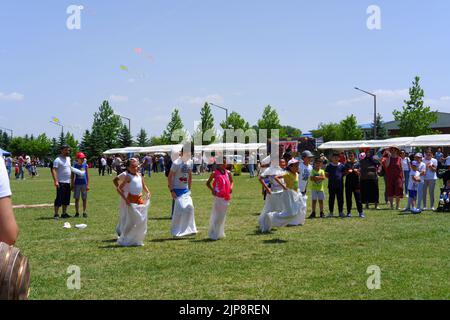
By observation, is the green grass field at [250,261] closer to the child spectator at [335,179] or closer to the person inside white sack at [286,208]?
the person inside white sack at [286,208]

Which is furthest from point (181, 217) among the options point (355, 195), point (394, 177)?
point (394, 177)

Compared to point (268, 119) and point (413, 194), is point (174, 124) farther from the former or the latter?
point (413, 194)

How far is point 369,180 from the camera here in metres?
18.6

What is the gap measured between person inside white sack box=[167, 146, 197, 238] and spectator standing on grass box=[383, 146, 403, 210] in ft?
29.0

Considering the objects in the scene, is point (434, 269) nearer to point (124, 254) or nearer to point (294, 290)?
point (294, 290)

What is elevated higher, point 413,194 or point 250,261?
point 413,194

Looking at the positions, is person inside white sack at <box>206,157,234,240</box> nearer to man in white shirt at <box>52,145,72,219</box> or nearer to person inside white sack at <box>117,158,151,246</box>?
person inside white sack at <box>117,158,151,246</box>

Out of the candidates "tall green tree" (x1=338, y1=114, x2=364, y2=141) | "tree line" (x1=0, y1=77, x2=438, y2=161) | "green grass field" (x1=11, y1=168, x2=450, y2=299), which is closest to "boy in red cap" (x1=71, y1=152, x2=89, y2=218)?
"green grass field" (x1=11, y1=168, x2=450, y2=299)

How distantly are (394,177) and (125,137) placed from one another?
255 feet

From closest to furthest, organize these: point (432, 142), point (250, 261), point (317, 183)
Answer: point (250, 261) < point (317, 183) < point (432, 142)

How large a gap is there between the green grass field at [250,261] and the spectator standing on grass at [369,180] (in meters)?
3.51

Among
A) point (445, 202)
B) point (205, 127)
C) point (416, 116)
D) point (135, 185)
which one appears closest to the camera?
point (135, 185)

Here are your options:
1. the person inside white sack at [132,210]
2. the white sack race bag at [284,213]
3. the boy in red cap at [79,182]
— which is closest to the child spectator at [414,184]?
the white sack race bag at [284,213]
